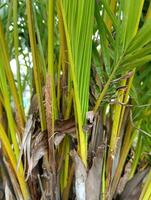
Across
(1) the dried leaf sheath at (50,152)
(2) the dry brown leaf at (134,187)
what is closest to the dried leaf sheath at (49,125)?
(1) the dried leaf sheath at (50,152)

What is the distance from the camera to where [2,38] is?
2.05 ft

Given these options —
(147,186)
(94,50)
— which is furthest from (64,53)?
(147,186)

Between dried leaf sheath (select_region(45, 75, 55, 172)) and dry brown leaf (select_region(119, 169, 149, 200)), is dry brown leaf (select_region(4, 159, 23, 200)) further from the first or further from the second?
dry brown leaf (select_region(119, 169, 149, 200))

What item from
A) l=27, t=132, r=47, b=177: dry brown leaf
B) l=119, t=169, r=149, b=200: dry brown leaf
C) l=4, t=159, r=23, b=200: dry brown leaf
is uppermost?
l=27, t=132, r=47, b=177: dry brown leaf

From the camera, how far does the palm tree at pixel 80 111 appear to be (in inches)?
21.0

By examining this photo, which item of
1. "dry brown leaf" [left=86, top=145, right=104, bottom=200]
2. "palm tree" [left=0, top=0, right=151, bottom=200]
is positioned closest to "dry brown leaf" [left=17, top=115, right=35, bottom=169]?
"palm tree" [left=0, top=0, right=151, bottom=200]

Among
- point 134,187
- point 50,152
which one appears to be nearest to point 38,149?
point 50,152

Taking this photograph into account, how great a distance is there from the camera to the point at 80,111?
22.3 inches

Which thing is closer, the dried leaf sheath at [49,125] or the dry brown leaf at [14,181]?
the dried leaf sheath at [49,125]

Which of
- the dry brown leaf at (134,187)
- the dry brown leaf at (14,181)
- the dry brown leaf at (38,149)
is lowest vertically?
the dry brown leaf at (134,187)

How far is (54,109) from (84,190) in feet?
0.50

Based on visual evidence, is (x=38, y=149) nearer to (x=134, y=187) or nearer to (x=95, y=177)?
(x=95, y=177)

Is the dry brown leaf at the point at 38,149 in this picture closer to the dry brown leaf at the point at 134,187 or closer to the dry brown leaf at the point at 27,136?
the dry brown leaf at the point at 27,136

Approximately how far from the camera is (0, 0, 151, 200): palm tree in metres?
0.53
